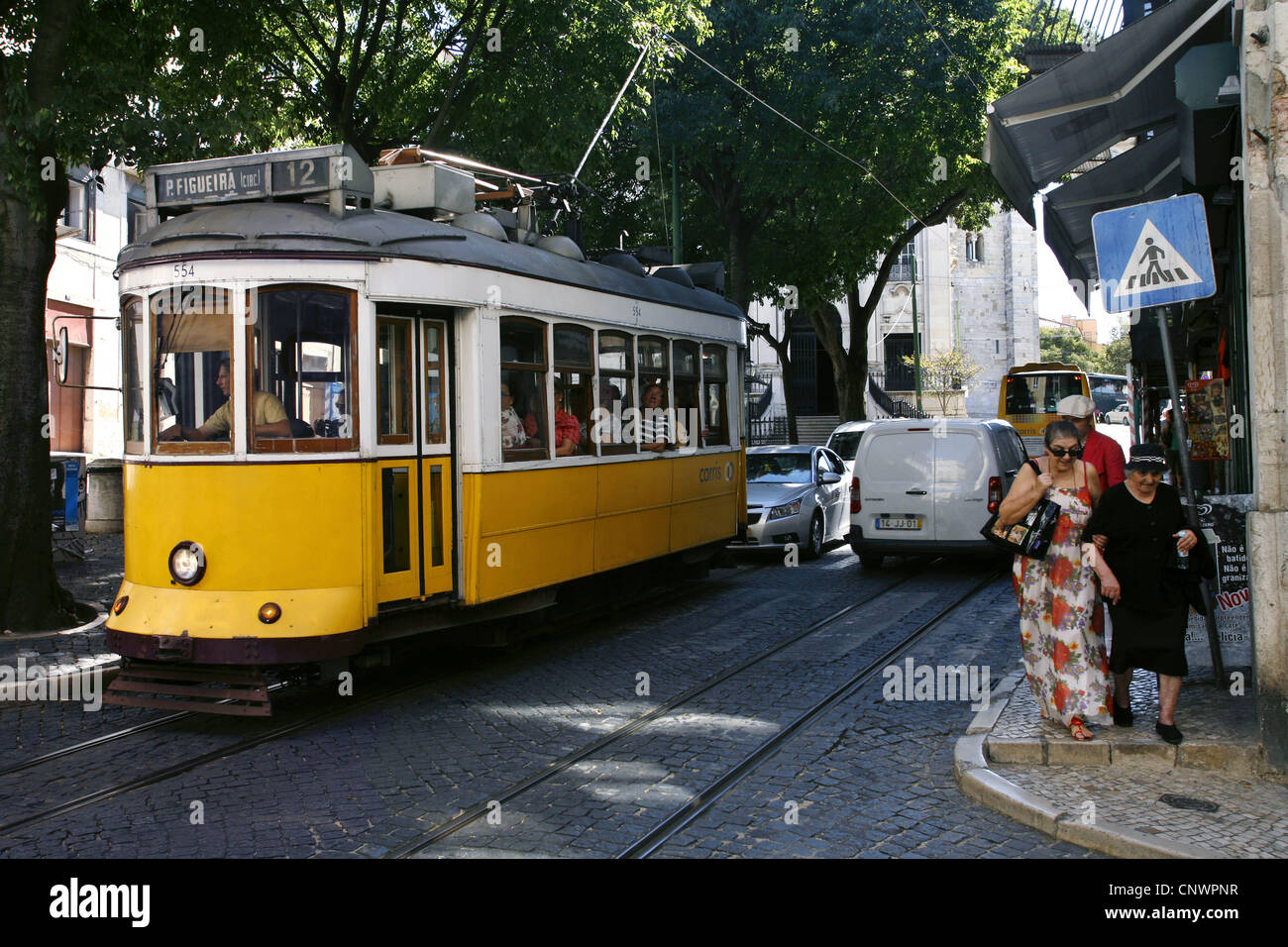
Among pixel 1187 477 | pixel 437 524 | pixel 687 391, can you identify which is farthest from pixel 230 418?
pixel 1187 477

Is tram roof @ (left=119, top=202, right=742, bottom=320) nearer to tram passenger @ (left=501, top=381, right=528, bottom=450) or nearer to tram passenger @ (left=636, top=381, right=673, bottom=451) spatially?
tram passenger @ (left=501, top=381, right=528, bottom=450)

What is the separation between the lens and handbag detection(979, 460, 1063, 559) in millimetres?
6434

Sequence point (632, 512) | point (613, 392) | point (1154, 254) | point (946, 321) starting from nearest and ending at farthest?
point (1154, 254)
point (613, 392)
point (632, 512)
point (946, 321)

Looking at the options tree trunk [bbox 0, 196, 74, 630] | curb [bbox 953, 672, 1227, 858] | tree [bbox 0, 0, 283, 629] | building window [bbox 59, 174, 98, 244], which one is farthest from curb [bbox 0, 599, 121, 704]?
building window [bbox 59, 174, 98, 244]

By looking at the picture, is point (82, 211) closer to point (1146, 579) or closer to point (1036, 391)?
point (1146, 579)

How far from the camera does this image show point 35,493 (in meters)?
10.6

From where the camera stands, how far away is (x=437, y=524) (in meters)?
8.09

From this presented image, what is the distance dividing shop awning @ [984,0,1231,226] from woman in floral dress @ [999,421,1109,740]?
2.41 meters

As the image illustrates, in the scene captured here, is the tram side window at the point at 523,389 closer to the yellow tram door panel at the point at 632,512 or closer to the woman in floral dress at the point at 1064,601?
the yellow tram door panel at the point at 632,512

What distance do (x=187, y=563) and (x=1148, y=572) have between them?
18.1 ft

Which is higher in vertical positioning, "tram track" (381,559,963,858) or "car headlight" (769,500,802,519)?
"car headlight" (769,500,802,519)

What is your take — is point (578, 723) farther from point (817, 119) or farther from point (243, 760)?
point (817, 119)

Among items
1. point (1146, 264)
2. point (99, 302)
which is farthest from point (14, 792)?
point (99, 302)
